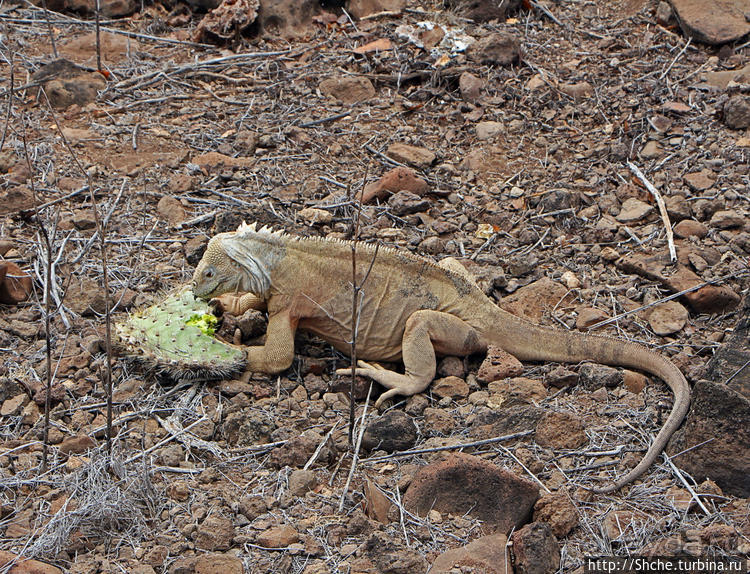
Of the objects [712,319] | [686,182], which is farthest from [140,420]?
[686,182]

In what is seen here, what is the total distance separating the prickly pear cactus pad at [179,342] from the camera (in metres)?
5.18

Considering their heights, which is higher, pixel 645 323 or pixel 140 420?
pixel 645 323

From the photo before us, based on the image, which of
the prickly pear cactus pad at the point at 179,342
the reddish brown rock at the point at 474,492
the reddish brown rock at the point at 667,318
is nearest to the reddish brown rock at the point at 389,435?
the reddish brown rock at the point at 474,492

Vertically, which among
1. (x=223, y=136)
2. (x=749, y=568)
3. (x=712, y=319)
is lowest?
(x=223, y=136)

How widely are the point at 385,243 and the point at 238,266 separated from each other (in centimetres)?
146

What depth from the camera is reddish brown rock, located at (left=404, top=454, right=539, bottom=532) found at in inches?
159

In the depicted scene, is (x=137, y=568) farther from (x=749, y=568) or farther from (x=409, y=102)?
(x=409, y=102)

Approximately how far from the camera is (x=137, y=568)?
12.5ft

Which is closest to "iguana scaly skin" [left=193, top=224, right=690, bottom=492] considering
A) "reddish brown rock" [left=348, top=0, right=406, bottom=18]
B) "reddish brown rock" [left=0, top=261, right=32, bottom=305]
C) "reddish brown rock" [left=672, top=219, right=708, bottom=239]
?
"reddish brown rock" [left=0, top=261, right=32, bottom=305]

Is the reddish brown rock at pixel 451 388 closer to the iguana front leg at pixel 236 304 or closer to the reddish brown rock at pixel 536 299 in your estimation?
the reddish brown rock at pixel 536 299

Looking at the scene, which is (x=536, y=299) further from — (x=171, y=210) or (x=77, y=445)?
(x=77, y=445)

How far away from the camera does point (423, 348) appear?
5418 mm

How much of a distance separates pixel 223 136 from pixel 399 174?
A: 1.84 metres

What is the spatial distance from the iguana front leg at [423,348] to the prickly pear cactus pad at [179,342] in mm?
700
